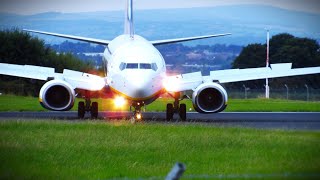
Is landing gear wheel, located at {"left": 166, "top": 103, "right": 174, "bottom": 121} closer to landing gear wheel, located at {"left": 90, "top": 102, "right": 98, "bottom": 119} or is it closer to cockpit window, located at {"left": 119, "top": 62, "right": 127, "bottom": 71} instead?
landing gear wheel, located at {"left": 90, "top": 102, "right": 98, "bottom": 119}

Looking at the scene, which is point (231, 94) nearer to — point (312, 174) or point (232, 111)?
point (232, 111)

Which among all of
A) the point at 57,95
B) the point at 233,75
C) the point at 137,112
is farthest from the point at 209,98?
the point at 57,95

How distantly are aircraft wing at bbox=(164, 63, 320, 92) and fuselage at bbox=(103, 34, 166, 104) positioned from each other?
193cm

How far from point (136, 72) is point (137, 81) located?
0.69 m

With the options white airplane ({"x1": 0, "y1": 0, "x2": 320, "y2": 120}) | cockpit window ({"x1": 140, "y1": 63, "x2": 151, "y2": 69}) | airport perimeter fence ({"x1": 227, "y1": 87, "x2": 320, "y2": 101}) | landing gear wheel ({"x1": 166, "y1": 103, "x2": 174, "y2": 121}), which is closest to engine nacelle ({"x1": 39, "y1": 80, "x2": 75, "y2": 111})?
white airplane ({"x1": 0, "y1": 0, "x2": 320, "y2": 120})

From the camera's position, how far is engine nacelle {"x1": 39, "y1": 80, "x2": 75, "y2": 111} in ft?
126

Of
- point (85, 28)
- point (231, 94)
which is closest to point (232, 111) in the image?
point (231, 94)

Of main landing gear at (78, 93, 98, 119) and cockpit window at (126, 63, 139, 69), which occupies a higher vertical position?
cockpit window at (126, 63, 139, 69)

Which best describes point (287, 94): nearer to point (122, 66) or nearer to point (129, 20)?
point (129, 20)

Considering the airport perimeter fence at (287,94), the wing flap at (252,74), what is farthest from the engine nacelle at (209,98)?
the airport perimeter fence at (287,94)

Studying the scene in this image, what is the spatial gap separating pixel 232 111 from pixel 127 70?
48.8 ft

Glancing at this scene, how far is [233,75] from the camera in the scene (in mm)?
43562

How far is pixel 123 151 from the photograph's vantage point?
21.2 metres

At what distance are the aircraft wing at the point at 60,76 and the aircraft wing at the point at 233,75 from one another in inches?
141
